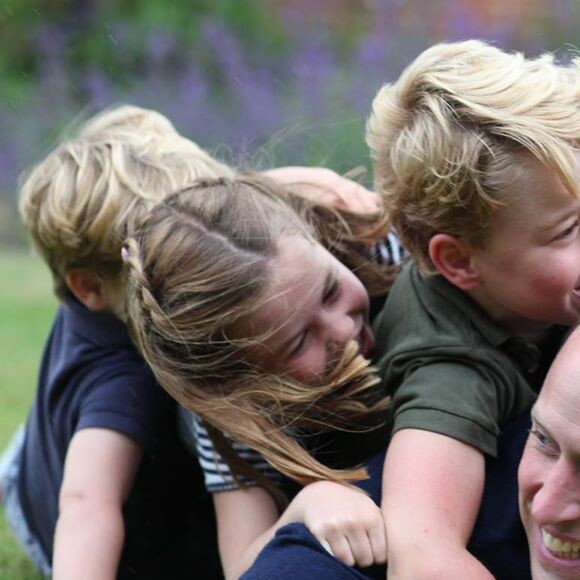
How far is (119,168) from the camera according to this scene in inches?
152

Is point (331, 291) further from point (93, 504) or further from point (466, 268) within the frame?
point (93, 504)

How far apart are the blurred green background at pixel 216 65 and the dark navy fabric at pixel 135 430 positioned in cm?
348

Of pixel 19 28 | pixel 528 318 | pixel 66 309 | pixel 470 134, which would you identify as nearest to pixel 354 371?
pixel 528 318

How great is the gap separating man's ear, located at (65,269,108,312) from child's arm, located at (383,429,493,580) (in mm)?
1302

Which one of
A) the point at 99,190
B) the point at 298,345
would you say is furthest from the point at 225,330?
the point at 99,190

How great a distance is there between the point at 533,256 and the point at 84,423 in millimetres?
1416

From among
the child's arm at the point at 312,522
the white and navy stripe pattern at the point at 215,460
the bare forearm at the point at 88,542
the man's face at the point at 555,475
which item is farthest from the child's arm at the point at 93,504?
the man's face at the point at 555,475

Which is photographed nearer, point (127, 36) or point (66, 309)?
point (66, 309)

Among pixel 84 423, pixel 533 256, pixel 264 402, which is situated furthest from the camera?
pixel 84 423

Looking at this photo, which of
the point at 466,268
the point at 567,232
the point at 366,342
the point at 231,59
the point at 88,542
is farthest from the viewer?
the point at 231,59

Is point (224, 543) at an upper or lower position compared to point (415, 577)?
lower

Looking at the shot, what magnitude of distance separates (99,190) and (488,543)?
5.32 feet

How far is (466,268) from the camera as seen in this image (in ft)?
10.6

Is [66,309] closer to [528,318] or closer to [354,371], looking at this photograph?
[354,371]
